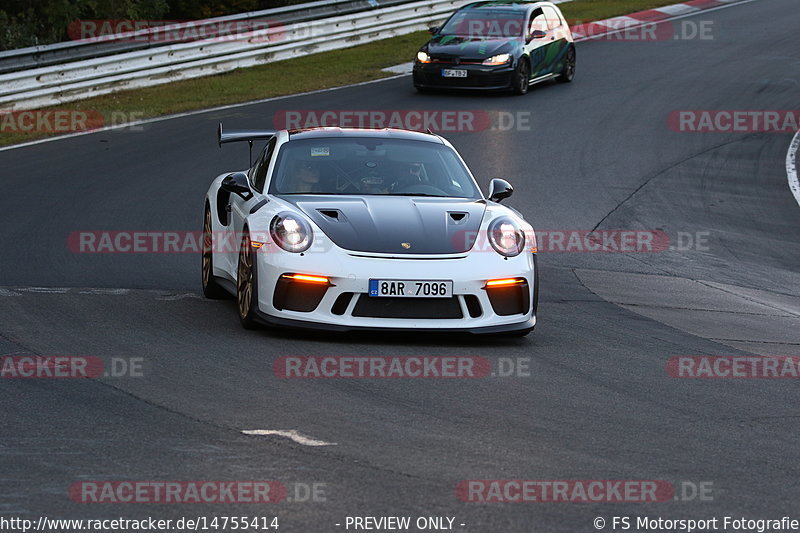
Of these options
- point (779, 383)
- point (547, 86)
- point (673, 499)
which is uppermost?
point (673, 499)

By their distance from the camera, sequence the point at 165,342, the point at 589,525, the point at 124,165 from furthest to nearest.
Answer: the point at 124,165, the point at 165,342, the point at 589,525

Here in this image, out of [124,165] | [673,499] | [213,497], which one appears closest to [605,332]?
[673,499]

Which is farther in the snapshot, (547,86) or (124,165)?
(547,86)

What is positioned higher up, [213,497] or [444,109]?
[213,497]

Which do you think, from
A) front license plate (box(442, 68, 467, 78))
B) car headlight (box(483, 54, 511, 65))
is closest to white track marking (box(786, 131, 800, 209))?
car headlight (box(483, 54, 511, 65))

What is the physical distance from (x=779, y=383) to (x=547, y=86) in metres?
17.3

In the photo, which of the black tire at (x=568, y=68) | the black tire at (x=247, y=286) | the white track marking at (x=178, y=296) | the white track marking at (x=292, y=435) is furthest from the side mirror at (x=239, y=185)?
the black tire at (x=568, y=68)

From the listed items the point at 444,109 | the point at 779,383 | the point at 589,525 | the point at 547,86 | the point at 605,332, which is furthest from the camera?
the point at 547,86

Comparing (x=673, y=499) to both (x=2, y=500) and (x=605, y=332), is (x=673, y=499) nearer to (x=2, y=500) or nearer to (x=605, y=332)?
(x=2, y=500)

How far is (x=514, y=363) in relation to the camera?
7688 millimetres

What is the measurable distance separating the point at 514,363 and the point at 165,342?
2.12m

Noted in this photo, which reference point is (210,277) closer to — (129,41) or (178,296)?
(178,296)

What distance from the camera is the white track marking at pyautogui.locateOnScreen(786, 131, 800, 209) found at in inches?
659

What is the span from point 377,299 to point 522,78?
603 inches
